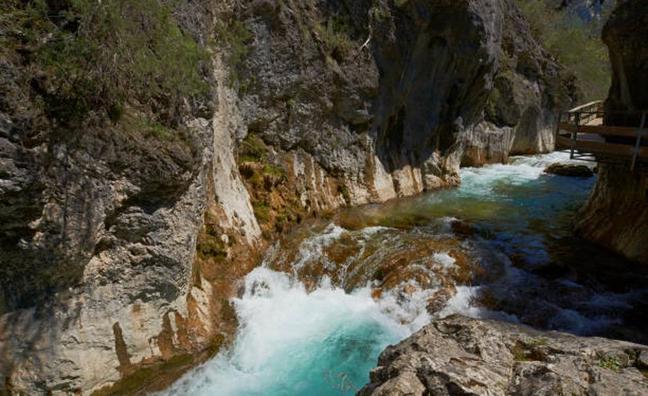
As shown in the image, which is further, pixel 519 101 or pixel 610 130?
pixel 519 101

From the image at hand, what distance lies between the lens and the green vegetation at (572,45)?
2673cm

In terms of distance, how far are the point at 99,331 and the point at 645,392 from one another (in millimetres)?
5387

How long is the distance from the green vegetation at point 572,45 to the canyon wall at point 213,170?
14.3 m

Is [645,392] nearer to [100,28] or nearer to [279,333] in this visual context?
[279,333]

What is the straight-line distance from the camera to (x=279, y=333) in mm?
6773

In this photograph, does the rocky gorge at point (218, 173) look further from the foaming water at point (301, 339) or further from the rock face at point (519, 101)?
the rock face at point (519, 101)

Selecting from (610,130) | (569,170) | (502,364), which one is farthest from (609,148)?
(569,170)

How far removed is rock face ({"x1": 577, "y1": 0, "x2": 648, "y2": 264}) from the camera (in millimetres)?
8062

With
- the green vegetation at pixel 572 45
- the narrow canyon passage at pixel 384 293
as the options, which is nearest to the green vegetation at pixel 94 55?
the narrow canyon passage at pixel 384 293

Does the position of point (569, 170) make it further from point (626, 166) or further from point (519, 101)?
point (626, 166)

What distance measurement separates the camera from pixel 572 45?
27281 mm

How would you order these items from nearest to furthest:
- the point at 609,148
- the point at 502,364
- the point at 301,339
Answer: the point at 502,364
the point at 301,339
the point at 609,148

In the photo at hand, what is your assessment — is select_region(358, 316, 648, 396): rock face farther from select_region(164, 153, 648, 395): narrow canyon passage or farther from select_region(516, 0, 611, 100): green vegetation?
select_region(516, 0, 611, 100): green vegetation

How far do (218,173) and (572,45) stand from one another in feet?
92.5
